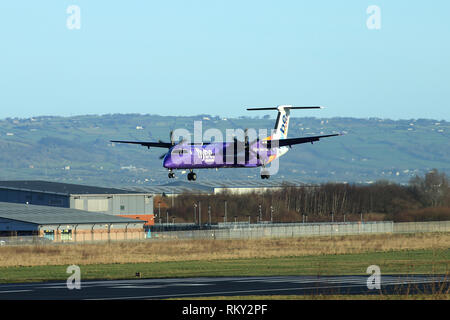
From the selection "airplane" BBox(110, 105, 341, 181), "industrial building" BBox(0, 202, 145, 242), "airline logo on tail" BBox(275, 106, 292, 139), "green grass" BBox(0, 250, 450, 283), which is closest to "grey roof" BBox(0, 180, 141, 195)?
"industrial building" BBox(0, 202, 145, 242)

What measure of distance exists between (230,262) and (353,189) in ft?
399

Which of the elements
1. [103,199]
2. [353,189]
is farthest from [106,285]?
[353,189]

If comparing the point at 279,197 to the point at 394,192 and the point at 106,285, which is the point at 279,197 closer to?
the point at 394,192

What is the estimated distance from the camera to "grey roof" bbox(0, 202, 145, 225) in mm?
116750

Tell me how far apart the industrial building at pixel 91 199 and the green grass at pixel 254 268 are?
69658 mm

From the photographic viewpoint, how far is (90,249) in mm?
89500

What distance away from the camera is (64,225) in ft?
380

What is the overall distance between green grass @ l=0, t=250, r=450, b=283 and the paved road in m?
5.27

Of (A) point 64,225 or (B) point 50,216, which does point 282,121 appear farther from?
(B) point 50,216

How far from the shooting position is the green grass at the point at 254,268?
55.5 meters

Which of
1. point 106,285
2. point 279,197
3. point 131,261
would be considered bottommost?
point 279,197

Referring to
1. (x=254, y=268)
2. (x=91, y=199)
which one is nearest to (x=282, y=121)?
(x=254, y=268)

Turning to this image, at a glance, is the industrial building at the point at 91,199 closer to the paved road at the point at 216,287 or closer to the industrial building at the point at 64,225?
the industrial building at the point at 64,225

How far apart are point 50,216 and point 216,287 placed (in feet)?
264
